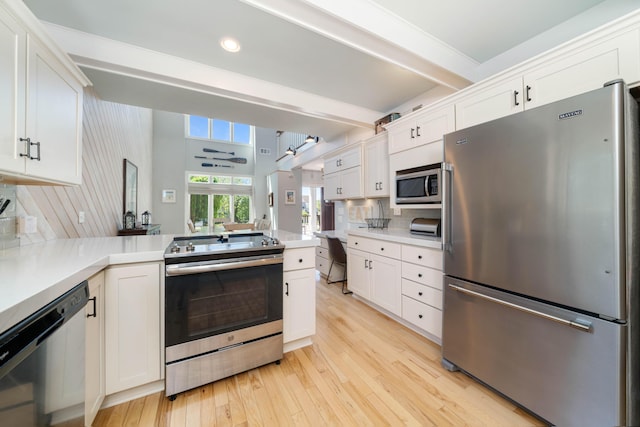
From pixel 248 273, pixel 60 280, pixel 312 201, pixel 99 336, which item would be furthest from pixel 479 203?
pixel 312 201

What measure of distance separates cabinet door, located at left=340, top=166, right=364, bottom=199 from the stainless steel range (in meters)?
2.11

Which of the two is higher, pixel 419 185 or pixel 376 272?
pixel 419 185

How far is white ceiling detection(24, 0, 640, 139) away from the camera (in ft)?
5.69

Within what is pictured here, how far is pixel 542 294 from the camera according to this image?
130 centimetres

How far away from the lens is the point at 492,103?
1880 mm

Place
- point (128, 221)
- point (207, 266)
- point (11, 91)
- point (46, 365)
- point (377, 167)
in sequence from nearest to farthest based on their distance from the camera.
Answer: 1. point (46, 365)
2. point (11, 91)
3. point (207, 266)
4. point (377, 167)
5. point (128, 221)

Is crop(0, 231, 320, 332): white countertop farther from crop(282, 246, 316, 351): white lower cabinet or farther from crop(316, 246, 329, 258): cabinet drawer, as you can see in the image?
crop(316, 246, 329, 258): cabinet drawer

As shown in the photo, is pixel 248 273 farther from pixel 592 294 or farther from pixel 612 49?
pixel 612 49

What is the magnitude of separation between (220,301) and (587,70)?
2821 millimetres

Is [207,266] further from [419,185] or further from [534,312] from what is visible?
[419,185]

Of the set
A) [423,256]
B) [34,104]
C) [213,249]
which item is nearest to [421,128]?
[423,256]

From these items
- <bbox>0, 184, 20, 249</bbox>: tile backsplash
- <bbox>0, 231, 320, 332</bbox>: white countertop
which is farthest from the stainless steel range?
<bbox>0, 184, 20, 249</bbox>: tile backsplash

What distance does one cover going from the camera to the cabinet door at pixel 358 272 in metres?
2.97

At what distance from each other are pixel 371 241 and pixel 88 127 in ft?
11.2
